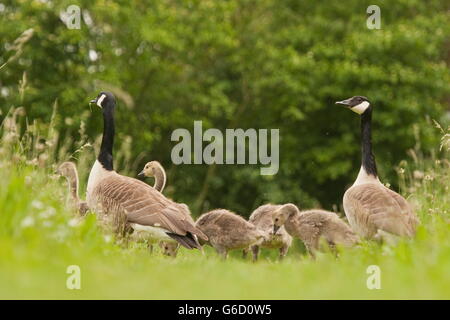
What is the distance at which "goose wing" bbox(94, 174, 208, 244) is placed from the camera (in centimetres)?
855

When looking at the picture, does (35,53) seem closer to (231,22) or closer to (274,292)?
(231,22)

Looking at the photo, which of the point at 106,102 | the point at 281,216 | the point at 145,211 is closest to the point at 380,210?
the point at 281,216

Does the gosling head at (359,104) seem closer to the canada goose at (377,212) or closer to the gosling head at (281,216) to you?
the canada goose at (377,212)

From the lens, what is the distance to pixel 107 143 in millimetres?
10602

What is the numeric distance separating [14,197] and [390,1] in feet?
74.5

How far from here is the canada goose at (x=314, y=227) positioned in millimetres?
9156

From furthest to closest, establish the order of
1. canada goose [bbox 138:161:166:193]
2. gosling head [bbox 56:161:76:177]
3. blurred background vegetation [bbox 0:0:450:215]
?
blurred background vegetation [bbox 0:0:450:215] < canada goose [bbox 138:161:166:193] < gosling head [bbox 56:161:76:177]

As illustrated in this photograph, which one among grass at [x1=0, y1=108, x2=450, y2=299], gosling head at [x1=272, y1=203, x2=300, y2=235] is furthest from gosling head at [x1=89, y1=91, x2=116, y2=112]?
grass at [x1=0, y1=108, x2=450, y2=299]

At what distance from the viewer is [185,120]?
27.4 metres

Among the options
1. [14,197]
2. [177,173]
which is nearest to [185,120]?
[177,173]

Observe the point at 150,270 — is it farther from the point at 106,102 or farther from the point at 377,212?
the point at 106,102

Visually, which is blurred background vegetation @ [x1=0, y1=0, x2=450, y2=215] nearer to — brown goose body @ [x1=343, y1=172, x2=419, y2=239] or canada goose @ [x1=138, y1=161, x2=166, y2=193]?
canada goose @ [x1=138, y1=161, x2=166, y2=193]

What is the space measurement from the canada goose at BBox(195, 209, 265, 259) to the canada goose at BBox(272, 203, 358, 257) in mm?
338
